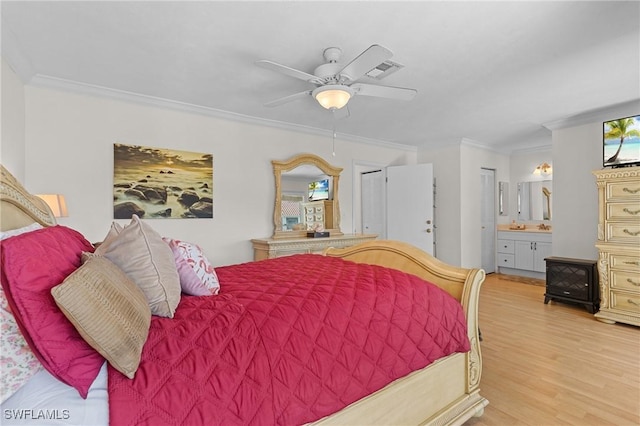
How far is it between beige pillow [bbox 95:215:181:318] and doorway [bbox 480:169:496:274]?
19.4 feet

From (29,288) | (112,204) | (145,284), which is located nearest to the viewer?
(29,288)

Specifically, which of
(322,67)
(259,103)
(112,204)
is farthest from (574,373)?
(112,204)

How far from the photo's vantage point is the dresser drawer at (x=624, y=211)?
10.7ft

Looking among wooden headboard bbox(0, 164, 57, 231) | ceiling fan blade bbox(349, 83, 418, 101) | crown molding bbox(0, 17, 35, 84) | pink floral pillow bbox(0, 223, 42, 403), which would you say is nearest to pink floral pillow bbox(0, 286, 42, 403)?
pink floral pillow bbox(0, 223, 42, 403)

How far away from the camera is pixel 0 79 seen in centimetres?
221

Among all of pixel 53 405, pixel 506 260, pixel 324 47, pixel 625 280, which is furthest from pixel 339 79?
pixel 506 260

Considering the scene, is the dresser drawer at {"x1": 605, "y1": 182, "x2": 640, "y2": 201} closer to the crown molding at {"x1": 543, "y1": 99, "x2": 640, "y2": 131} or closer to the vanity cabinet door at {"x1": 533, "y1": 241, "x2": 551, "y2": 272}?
the crown molding at {"x1": 543, "y1": 99, "x2": 640, "y2": 131}

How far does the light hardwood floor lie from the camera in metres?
1.84

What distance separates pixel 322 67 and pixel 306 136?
226 cm

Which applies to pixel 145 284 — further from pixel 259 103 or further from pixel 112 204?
pixel 259 103

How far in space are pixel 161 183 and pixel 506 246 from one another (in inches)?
231

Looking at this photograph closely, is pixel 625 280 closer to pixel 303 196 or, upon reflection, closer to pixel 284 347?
pixel 303 196

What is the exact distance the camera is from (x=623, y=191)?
132 inches

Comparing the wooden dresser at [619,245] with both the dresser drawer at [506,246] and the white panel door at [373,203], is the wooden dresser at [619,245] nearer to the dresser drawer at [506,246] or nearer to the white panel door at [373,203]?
the dresser drawer at [506,246]
